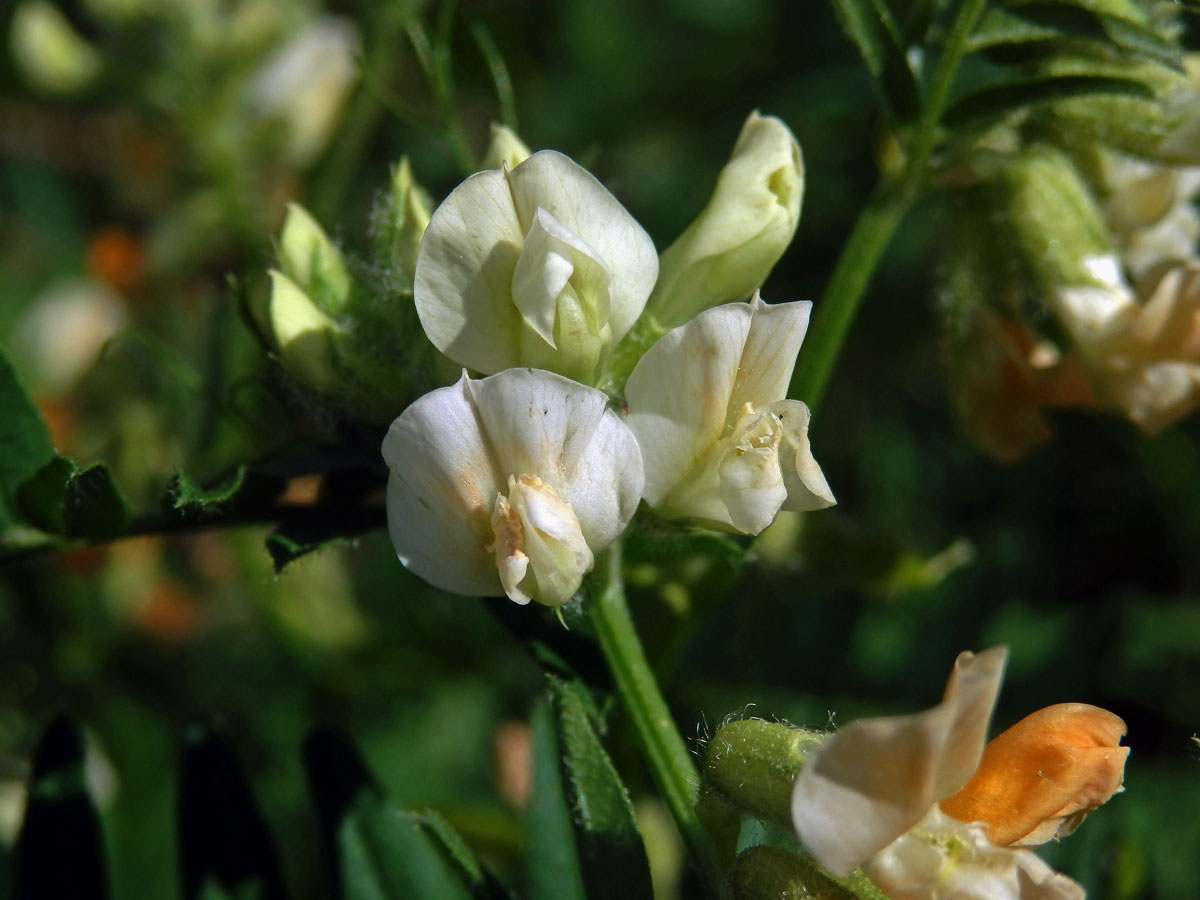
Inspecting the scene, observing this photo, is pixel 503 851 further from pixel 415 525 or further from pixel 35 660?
pixel 35 660

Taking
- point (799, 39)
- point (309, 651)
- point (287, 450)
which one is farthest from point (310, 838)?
point (799, 39)

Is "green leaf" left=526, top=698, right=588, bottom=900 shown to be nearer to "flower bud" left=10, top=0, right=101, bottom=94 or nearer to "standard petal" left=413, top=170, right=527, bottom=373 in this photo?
"standard petal" left=413, top=170, right=527, bottom=373

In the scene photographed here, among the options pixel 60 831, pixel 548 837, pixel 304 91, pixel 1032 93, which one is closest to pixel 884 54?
pixel 1032 93

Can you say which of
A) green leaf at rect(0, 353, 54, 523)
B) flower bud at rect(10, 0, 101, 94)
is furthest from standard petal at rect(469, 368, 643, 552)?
flower bud at rect(10, 0, 101, 94)

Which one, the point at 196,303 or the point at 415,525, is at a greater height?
the point at 415,525

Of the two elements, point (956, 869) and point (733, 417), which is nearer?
point (956, 869)

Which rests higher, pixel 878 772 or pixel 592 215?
pixel 592 215

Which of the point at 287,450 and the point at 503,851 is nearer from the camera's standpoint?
the point at 287,450

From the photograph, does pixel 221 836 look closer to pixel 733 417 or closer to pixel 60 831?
pixel 60 831
